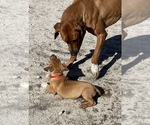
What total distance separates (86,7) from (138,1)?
118cm

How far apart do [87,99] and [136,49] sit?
207 centimetres

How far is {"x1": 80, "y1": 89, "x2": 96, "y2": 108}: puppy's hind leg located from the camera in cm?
617

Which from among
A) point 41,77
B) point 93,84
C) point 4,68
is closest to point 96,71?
point 93,84

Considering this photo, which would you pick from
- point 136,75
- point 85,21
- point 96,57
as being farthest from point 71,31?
point 136,75

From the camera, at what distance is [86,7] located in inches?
277

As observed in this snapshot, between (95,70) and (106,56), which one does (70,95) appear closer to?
(95,70)

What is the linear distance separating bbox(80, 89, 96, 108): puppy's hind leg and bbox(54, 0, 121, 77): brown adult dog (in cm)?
83

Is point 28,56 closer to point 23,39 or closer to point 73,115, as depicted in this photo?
point 23,39

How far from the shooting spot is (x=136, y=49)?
7.98 meters

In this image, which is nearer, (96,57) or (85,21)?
(85,21)

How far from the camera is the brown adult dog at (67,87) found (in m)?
6.22

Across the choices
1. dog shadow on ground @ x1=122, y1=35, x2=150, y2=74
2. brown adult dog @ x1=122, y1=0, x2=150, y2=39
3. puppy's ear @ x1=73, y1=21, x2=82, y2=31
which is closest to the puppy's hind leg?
puppy's ear @ x1=73, y1=21, x2=82, y2=31

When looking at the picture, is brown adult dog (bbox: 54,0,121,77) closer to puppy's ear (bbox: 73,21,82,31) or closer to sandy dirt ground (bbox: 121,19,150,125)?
A: puppy's ear (bbox: 73,21,82,31)

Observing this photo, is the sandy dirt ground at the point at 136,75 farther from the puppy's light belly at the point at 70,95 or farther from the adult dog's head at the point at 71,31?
the adult dog's head at the point at 71,31
